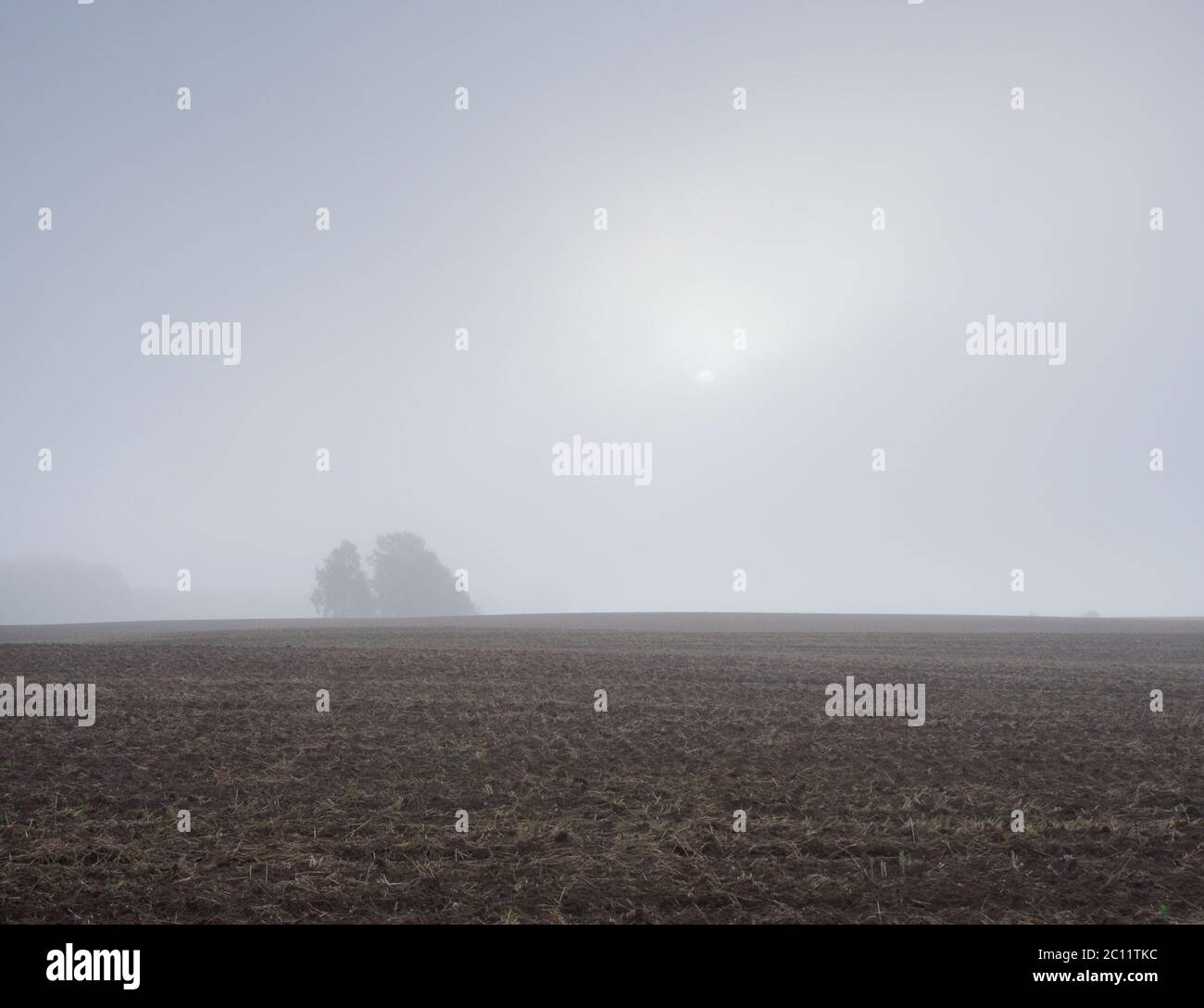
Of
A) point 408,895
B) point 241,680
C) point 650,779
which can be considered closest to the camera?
point 408,895

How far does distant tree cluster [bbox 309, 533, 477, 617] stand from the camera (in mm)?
129250

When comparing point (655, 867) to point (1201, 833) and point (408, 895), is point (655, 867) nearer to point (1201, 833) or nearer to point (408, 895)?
point (408, 895)

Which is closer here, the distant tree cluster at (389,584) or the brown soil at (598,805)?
the brown soil at (598,805)

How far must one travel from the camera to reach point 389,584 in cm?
13175

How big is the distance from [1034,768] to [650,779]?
7.04 m

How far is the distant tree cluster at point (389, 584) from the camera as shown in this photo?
12925 centimetres

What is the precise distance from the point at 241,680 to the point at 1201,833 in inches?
964

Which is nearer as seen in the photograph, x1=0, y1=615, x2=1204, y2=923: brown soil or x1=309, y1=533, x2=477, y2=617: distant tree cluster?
x1=0, y1=615, x2=1204, y2=923: brown soil

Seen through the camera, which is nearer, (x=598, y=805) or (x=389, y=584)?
(x=598, y=805)

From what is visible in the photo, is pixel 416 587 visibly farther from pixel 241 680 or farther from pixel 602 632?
pixel 241 680

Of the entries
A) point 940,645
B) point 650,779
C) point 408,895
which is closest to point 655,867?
point 408,895

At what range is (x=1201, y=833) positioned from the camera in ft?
35.3
